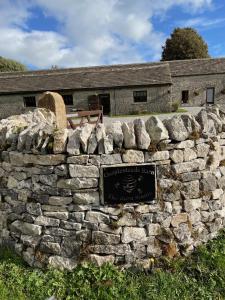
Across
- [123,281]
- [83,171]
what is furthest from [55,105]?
[123,281]

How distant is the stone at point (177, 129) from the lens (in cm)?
426

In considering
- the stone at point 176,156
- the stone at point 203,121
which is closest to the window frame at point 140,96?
the stone at point 203,121

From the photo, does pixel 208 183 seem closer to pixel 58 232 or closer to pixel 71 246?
pixel 71 246

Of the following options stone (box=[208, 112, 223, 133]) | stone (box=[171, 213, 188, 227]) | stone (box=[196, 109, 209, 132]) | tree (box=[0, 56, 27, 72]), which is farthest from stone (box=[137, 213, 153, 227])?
tree (box=[0, 56, 27, 72])

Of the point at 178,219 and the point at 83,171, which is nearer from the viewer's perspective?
the point at 83,171

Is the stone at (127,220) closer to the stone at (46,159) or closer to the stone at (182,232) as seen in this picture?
the stone at (182,232)

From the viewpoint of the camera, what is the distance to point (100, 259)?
435 cm

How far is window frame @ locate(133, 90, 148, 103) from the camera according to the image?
86.9 ft

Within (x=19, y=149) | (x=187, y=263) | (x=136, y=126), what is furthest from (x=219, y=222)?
(x=19, y=149)

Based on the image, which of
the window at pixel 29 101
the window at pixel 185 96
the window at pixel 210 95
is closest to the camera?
the window at pixel 29 101

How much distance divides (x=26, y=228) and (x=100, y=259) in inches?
49.2

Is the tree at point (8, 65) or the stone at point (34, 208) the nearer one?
A: the stone at point (34, 208)

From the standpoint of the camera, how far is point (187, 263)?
448 cm

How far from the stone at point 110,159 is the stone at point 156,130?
56 centimetres
